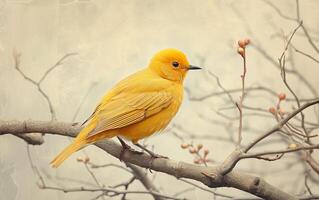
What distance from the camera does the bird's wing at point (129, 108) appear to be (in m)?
1.77

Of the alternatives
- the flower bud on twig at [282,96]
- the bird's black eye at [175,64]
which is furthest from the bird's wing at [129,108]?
the flower bud on twig at [282,96]

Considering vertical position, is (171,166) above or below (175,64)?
below

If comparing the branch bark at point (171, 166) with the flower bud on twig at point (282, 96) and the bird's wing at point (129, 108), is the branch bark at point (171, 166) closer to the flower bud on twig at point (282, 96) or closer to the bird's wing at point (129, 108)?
the bird's wing at point (129, 108)

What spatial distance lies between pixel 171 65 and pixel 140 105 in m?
0.20

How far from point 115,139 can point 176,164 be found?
1.10ft

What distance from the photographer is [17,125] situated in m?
1.95

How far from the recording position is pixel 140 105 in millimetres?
1820

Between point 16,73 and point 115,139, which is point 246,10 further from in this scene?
point 16,73

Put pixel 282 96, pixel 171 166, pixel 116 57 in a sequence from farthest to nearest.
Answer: pixel 116 57 → pixel 282 96 → pixel 171 166

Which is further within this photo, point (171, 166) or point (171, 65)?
point (171, 65)

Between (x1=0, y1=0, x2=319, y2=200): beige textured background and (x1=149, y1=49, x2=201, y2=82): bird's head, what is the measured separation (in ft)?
0.24

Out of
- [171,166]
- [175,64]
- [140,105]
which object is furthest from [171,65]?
[171,166]

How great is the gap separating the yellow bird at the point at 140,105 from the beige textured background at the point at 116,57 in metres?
0.10

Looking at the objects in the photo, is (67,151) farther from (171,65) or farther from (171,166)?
(171,65)
